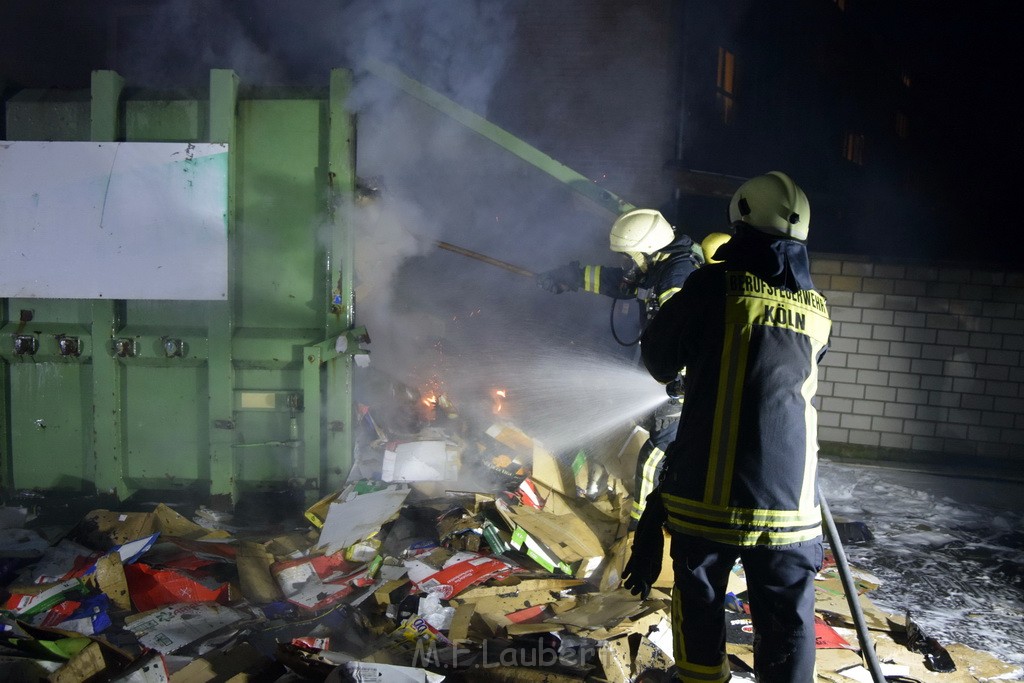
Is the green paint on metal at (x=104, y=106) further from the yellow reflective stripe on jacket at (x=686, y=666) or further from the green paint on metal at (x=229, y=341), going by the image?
the yellow reflective stripe on jacket at (x=686, y=666)

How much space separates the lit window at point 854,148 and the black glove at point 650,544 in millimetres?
9114

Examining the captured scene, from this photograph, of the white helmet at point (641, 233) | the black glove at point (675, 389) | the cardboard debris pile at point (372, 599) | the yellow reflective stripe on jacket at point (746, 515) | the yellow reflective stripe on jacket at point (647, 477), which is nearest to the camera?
the yellow reflective stripe on jacket at point (746, 515)

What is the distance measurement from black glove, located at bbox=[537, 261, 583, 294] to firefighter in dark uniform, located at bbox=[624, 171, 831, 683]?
8.34 feet

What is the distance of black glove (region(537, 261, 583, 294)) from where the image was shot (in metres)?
4.95

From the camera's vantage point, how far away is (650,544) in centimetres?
263

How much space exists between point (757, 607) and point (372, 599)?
1809 mm

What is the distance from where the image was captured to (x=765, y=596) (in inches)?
91.0

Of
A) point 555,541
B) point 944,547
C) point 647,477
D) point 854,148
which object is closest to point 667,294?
point 647,477

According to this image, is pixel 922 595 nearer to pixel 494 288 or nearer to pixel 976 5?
pixel 494 288

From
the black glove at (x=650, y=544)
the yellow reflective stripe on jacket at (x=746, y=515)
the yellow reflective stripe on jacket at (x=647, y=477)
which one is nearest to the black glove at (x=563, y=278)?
the yellow reflective stripe on jacket at (x=647, y=477)

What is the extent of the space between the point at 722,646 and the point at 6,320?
4.17 metres

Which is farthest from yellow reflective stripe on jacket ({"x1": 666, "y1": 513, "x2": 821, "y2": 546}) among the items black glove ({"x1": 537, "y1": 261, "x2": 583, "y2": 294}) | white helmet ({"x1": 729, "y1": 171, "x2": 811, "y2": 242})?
black glove ({"x1": 537, "y1": 261, "x2": 583, "y2": 294})

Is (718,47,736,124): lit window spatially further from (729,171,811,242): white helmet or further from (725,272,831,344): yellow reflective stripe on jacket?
(725,272,831,344): yellow reflective stripe on jacket

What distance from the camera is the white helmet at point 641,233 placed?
4.26 meters
